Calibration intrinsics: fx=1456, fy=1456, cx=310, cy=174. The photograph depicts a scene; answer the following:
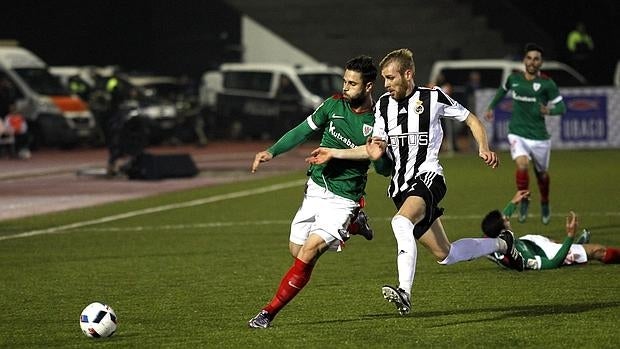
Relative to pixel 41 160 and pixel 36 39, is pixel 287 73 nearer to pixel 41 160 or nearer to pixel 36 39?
pixel 41 160

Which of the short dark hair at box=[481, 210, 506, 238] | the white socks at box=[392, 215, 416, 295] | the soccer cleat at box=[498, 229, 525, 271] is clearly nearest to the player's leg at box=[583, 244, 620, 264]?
the soccer cleat at box=[498, 229, 525, 271]

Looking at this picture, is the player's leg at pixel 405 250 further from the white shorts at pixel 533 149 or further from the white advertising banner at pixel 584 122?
the white advertising banner at pixel 584 122

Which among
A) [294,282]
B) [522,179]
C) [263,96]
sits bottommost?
[263,96]

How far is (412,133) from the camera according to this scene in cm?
1064

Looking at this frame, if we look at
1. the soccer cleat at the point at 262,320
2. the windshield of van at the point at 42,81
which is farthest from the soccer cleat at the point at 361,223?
the windshield of van at the point at 42,81

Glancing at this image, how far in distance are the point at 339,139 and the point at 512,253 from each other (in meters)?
2.55

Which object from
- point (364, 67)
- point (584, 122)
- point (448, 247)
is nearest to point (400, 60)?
point (364, 67)

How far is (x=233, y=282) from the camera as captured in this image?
519 inches

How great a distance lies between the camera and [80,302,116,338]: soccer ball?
9.93 meters

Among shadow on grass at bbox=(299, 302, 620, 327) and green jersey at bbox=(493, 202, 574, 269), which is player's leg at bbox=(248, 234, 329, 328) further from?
green jersey at bbox=(493, 202, 574, 269)

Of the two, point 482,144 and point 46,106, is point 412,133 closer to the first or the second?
point 482,144

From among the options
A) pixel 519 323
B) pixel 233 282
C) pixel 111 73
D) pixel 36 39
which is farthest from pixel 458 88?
pixel 519 323

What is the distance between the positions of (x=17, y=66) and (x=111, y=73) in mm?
4814

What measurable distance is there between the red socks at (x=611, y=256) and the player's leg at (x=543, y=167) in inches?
179
